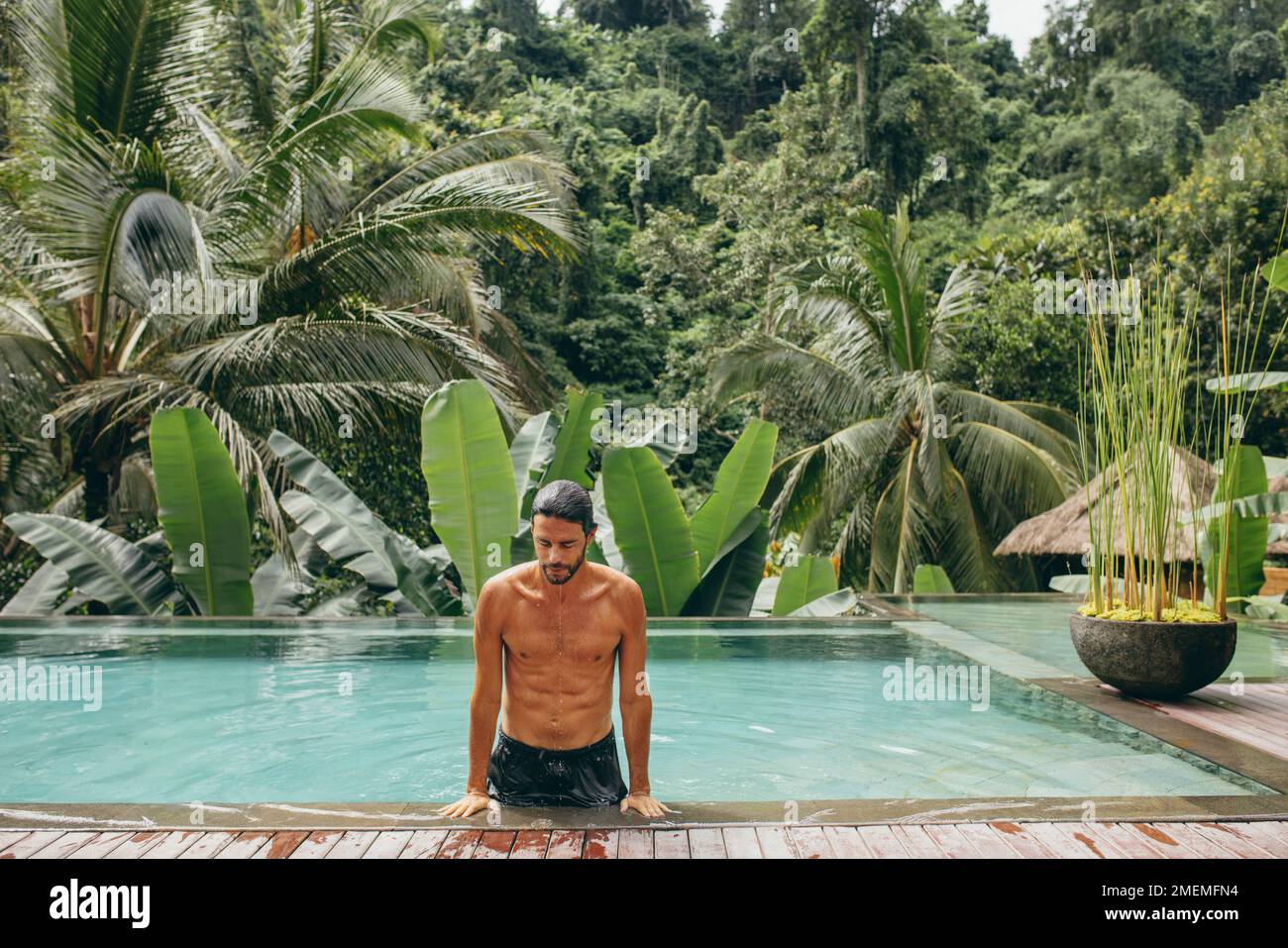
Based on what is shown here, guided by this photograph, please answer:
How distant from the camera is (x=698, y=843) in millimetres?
2904

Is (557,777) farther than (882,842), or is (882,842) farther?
(557,777)

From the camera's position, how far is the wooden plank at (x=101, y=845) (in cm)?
281

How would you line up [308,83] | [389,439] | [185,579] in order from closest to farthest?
[185,579] < [389,439] < [308,83]

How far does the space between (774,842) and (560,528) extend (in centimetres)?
105

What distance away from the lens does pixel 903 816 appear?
3.14 meters

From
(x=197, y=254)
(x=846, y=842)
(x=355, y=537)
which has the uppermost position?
(x=197, y=254)

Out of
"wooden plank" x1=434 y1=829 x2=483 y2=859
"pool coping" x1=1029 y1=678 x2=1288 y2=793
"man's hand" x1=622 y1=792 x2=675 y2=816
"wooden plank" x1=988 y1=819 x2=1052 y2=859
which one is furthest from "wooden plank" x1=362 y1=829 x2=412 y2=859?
"pool coping" x1=1029 y1=678 x2=1288 y2=793

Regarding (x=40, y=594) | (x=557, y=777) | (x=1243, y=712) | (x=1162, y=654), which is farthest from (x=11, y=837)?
(x=40, y=594)

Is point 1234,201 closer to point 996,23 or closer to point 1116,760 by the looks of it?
point 1116,760

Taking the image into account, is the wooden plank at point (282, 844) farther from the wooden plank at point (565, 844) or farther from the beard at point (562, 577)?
the beard at point (562, 577)

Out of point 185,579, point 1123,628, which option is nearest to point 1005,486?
point 1123,628

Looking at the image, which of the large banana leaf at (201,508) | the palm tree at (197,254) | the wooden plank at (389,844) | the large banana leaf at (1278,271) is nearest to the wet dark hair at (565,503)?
the wooden plank at (389,844)

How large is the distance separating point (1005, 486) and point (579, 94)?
2123cm

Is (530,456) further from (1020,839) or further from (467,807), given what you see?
(1020,839)
